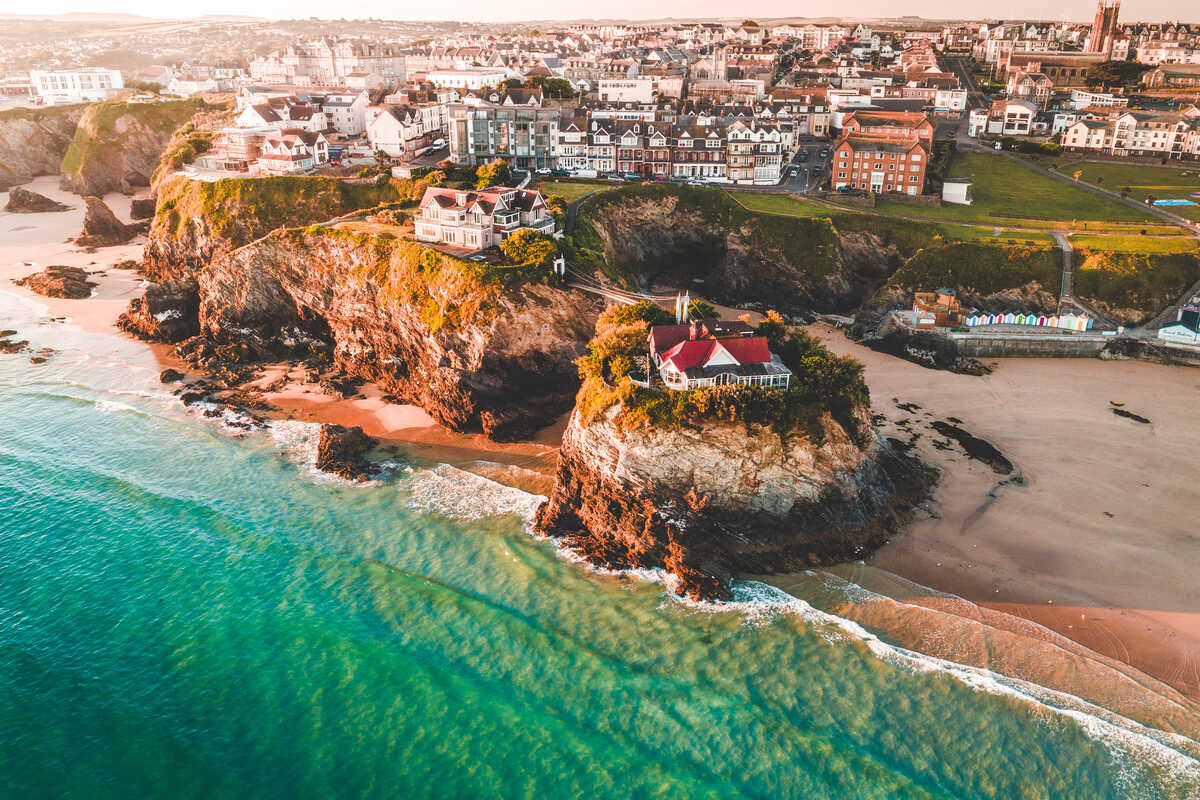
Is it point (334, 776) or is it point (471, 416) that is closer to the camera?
point (334, 776)

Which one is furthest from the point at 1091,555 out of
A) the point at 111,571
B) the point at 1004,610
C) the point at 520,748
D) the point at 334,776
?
the point at 111,571

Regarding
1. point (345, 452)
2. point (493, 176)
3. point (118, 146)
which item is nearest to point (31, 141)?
point (118, 146)

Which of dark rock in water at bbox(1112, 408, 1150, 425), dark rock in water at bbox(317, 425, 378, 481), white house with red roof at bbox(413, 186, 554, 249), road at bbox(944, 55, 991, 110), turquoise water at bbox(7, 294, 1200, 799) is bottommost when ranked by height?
turquoise water at bbox(7, 294, 1200, 799)

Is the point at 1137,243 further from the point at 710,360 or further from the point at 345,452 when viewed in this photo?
the point at 345,452

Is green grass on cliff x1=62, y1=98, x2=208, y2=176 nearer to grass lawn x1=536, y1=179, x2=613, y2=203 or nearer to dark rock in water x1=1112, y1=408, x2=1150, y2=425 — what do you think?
grass lawn x1=536, y1=179, x2=613, y2=203

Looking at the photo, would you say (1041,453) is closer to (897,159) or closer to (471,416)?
(471,416)

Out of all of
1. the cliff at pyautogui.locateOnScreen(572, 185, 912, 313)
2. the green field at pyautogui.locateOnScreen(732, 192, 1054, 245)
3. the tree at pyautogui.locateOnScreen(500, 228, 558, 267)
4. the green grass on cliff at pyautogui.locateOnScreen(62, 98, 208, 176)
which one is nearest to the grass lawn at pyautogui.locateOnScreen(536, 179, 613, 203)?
the cliff at pyautogui.locateOnScreen(572, 185, 912, 313)

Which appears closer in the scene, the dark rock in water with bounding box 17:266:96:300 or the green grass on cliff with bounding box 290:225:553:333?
the green grass on cliff with bounding box 290:225:553:333
